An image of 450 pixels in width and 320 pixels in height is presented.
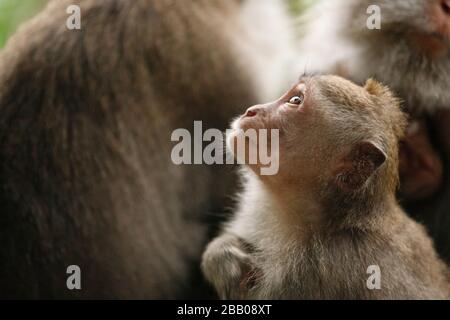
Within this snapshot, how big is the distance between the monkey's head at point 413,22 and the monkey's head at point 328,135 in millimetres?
322

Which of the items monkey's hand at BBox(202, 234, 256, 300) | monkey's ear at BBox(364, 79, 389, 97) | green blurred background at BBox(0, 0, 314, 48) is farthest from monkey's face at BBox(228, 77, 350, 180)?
green blurred background at BBox(0, 0, 314, 48)

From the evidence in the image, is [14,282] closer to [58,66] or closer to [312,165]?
[58,66]

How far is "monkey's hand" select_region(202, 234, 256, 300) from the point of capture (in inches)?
79.5

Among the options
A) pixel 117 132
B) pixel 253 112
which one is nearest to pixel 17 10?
pixel 117 132

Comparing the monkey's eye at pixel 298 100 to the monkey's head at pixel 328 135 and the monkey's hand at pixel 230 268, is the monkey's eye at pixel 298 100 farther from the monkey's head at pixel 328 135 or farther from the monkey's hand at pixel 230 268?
the monkey's hand at pixel 230 268

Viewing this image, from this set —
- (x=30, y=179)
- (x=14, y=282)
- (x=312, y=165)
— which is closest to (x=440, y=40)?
(x=312, y=165)

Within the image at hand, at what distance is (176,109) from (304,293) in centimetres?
83

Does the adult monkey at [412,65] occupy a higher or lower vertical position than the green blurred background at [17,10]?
lower

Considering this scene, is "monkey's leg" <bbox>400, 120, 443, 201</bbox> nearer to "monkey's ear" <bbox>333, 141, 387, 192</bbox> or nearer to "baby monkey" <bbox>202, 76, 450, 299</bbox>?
"baby monkey" <bbox>202, 76, 450, 299</bbox>

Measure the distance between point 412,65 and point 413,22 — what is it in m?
0.12

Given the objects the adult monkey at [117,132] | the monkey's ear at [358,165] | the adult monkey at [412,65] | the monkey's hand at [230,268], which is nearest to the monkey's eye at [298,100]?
the monkey's ear at [358,165]

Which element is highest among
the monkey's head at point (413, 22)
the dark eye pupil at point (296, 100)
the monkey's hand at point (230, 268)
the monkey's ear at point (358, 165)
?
the monkey's head at point (413, 22)

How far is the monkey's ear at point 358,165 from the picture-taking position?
1.79m
